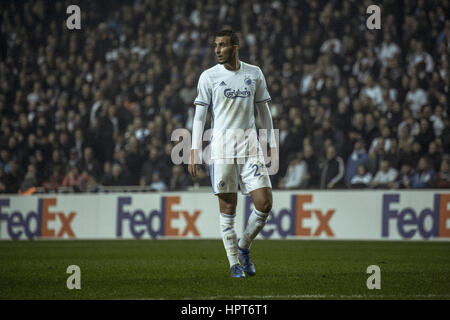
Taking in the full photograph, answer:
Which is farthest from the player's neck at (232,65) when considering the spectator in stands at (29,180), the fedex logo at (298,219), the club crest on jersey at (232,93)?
the spectator in stands at (29,180)

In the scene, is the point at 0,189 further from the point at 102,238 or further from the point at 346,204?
the point at 346,204

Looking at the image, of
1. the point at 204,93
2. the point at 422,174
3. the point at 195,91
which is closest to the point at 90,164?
the point at 195,91

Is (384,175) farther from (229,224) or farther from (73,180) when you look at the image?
(229,224)

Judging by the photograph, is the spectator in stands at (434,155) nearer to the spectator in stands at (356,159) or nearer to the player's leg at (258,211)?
the spectator in stands at (356,159)

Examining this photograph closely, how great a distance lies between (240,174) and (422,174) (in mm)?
7929

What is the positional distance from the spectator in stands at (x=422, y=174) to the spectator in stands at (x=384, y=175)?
1.30 ft

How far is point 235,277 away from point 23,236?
32.8 feet

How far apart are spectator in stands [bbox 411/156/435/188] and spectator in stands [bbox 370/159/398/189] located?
0.39m

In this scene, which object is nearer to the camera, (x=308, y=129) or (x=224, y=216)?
(x=224, y=216)

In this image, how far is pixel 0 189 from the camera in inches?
707

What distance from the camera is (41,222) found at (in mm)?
16625

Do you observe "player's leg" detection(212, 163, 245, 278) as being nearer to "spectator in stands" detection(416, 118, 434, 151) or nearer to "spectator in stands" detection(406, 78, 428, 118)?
"spectator in stands" detection(416, 118, 434, 151)

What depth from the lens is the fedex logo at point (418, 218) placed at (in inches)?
556

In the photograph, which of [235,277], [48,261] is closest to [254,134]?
[235,277]
